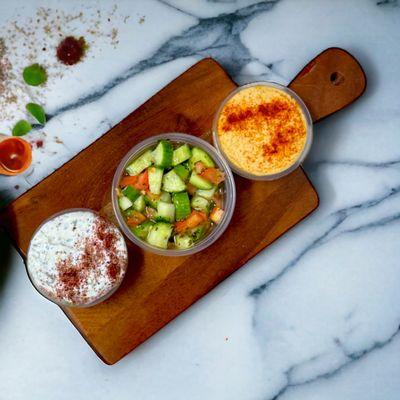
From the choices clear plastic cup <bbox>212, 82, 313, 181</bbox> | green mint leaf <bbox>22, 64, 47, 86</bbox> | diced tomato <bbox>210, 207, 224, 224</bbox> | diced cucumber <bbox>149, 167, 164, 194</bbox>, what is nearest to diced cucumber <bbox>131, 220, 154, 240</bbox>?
diced cucumber <bbox>149, 167, 164, 194</bbox>

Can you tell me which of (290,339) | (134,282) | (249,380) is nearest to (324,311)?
(290,339)

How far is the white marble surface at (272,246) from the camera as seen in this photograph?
7.82 ft

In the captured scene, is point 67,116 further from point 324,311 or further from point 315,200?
point 324,311

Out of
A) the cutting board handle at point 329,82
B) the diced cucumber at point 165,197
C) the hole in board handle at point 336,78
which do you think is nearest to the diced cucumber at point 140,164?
the diced cucumber at point 165,197

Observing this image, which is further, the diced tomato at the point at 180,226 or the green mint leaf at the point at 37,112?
the green mint leaf at the point at 37,112

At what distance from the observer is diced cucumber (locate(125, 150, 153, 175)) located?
2207 mm

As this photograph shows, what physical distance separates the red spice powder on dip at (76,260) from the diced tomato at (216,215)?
335mm

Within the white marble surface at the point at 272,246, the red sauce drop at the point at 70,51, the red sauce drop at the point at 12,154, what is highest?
the red sauce drop at the point at 70,51

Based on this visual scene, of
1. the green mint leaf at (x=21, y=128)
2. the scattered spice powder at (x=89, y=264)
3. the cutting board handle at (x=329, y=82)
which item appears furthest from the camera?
the green mint leaf at (x=21, y=128)

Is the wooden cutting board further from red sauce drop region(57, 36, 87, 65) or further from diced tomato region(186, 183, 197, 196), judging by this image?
red sauce drop region(57, 36, 87, 65)

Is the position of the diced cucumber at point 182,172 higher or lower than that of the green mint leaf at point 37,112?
lower

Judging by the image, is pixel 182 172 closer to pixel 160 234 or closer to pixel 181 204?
pixel 181 204

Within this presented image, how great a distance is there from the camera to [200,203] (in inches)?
86.3

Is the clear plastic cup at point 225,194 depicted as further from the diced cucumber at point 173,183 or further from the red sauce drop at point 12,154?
the red sauce drop at point 12,154
